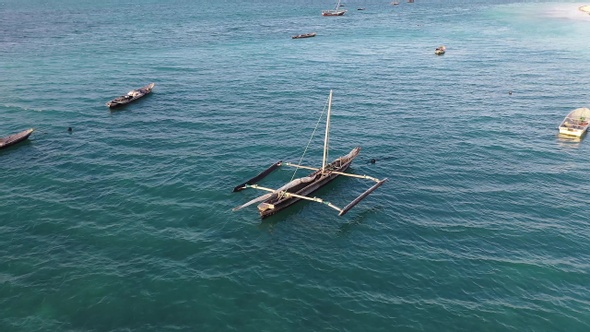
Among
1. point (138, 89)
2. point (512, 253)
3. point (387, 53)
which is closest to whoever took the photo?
point (512, 253)

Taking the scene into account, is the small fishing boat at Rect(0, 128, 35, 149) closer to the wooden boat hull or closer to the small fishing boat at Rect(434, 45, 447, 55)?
the wooden boat hull

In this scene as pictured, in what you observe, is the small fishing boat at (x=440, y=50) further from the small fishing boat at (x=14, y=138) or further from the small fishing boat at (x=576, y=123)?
the small fishing boat at (x=14, y=138)

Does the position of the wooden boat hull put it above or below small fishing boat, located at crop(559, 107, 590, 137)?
below

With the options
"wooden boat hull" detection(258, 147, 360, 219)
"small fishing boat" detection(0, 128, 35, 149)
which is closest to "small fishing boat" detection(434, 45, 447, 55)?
"wooden boat hull" detection(258, 147, 360, 219)

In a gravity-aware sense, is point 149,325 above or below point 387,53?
below

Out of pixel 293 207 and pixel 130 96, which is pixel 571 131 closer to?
pixel 293 207

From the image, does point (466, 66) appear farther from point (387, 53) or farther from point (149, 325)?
point (149, 325)

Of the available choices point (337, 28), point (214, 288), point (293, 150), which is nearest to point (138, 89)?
point (293, 150)
